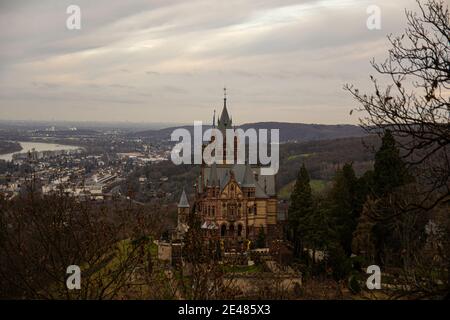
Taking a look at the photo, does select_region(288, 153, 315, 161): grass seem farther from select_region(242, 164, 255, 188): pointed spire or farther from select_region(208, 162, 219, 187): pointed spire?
select_region(208, 162, 219, 187): pointed spire

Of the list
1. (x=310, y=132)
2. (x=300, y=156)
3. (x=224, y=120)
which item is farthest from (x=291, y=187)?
(x=310, y=132)

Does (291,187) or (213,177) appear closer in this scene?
(213,177)

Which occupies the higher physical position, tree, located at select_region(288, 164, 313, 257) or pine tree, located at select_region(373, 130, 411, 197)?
pine tree, located at select_region(373, 130, 411, 197)

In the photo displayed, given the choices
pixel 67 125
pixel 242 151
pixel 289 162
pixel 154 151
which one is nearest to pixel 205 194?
pixel 242 151

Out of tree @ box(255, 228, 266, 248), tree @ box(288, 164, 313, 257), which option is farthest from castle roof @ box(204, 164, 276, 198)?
tree @ box(288, 164, 313, 257)

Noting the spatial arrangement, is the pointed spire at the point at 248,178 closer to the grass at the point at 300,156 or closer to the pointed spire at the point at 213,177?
the pointed spire at the point at 213,177

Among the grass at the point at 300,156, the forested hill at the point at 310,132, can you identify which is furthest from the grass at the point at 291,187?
the forested hill at the point at 310,132

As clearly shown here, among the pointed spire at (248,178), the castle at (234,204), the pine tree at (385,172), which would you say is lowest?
the castle at (234,204)

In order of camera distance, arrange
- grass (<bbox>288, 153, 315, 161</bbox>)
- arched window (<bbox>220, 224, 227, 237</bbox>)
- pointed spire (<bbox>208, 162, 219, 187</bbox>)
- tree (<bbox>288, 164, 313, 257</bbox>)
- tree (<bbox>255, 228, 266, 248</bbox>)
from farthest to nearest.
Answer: grass (<bbox>288, 153, 315, 161</bbox>), pointed spire (<bbox>208, 162, 219, 187</bbox>), arched window (<bbox>220, 224, 227, 237</bbox>), tree (<bbox>255, 228, 266, 248</bbox>), tree (<bbox>288, 164, 313, 257</bbox>)

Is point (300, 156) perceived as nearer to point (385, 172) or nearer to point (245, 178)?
point (245, 178)
